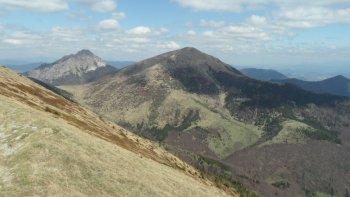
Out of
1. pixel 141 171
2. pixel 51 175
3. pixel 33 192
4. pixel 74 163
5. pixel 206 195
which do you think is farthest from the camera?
pixel 206 195

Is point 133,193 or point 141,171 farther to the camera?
point 141,171

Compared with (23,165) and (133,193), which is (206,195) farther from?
(23,165)

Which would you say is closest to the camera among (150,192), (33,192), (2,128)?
(33,192)

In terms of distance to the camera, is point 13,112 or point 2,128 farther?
point 13,112

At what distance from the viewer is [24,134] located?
63.0m

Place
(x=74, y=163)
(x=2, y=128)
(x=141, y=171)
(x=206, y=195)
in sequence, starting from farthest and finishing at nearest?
(x=206, y=195) < (x=141, y=171) < (x=2, y=128) < (x=74, y=163)

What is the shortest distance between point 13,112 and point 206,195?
39.8 meters

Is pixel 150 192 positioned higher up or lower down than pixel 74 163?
lower down

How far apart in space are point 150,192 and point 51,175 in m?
16.0

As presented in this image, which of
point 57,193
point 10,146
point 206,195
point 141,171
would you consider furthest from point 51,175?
point 206,195

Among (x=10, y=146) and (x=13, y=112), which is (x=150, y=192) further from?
(x=13, y=112)

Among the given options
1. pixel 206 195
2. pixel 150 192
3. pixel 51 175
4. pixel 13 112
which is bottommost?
pixel 206 195

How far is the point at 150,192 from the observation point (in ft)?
204

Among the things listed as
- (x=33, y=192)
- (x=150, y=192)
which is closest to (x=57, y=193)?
(x=33, y=192)
